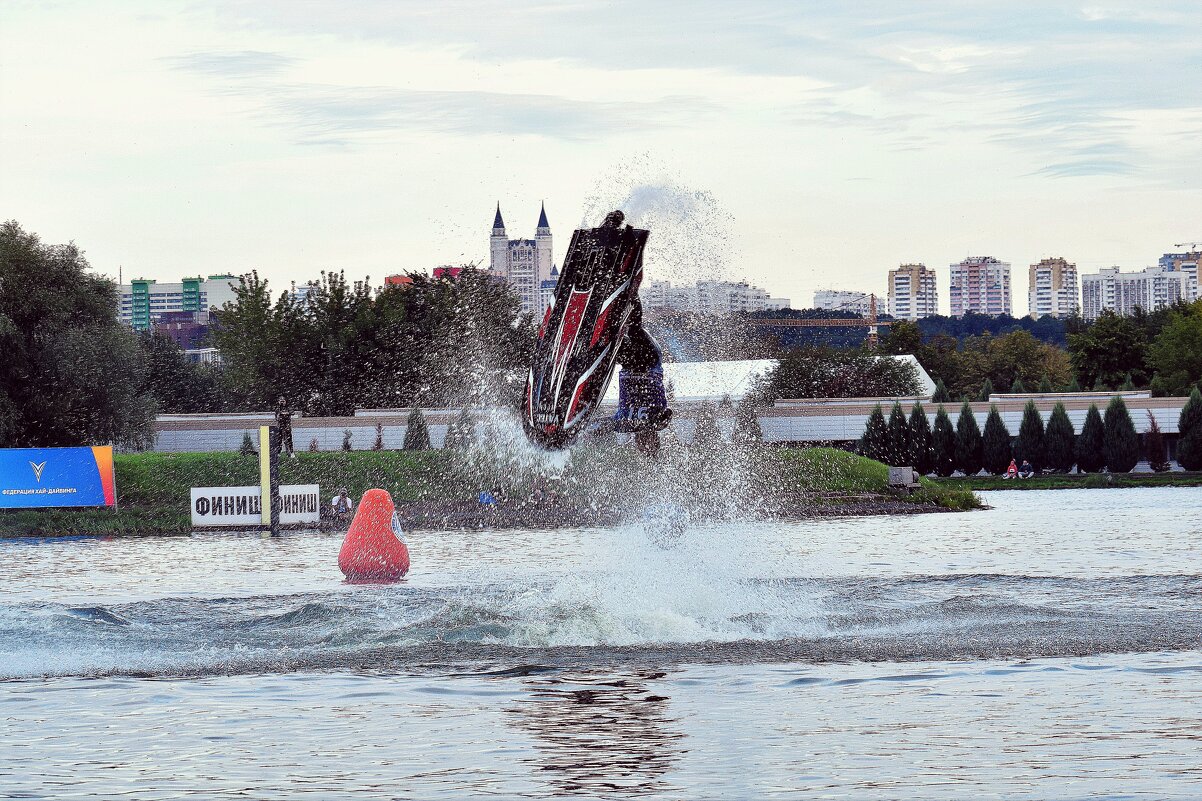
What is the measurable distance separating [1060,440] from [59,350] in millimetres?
40815

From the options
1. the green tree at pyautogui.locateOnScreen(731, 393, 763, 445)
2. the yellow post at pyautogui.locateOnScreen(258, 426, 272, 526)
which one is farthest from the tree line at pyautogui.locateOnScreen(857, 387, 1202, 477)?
the yellow post at pyautogui.locateOnScreen(258, 426, 272, 526)

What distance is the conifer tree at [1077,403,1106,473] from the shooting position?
63.3 meters

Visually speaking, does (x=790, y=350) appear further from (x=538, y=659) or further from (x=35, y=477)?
(x=538, y=659)

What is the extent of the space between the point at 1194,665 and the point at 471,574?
1423cm

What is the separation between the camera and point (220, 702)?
13.6m

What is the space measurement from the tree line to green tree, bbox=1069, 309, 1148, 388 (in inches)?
1274

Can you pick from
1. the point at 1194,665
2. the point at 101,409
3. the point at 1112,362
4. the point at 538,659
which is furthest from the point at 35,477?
the point at 1112,362

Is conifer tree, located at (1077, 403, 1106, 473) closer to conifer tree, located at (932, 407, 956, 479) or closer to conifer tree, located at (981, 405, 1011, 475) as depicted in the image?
conifer tree, located at (981, 405, 1011, 475)

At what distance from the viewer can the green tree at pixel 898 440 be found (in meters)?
62.5

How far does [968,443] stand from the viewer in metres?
63.6

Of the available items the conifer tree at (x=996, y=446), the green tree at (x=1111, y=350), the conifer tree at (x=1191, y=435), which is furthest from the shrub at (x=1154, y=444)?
the green tree at (x=1111, y=350)

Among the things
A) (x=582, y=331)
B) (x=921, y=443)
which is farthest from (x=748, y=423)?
(x=582, y=331)

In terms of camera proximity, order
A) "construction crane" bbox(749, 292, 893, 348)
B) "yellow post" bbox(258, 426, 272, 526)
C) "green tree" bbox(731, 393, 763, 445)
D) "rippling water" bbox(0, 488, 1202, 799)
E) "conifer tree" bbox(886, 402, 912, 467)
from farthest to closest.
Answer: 1. "construction crane" bbox(749, 292, 893, 348)
2. "green tree" bbox(731, 393, 763, 445)
3. "conifer tree" bbox(886, 402, 912, 467)
4. "yellow post" bbox(258, 426, 272, 526)
5. "rippling water" bbox(0, 488, 1202, 799)

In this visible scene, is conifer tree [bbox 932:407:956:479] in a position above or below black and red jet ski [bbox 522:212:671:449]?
below
